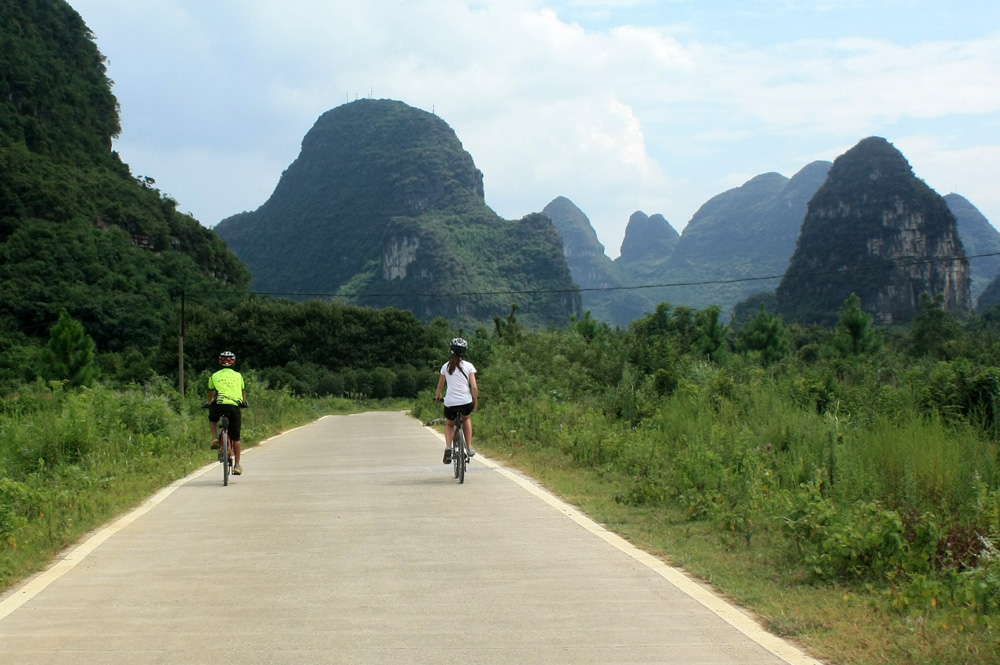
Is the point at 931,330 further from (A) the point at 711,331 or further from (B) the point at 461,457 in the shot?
(B) the point at 461,457

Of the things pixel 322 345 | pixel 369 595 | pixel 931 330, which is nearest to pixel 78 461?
pixel 369 595

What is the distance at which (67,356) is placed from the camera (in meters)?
54.2

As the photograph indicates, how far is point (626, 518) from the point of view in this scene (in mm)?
9430

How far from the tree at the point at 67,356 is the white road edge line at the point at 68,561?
1802 inches

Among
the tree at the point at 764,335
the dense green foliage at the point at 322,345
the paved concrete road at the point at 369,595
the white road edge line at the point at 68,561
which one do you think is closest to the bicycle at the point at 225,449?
the white road edge line at the point at 68,561

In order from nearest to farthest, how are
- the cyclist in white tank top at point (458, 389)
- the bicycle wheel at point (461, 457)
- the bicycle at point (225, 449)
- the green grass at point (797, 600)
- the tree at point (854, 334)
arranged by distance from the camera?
the green grass at point (797, 600), the bicycle wheel at point (461, 457), the cyclist in white tank top at point (458, 389), the bicycle at point (225, 449), the tree at point (854, 334)

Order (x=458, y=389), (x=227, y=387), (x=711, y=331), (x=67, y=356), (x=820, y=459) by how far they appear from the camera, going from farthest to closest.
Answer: (x=711, y=331) → (x=67, y=356) → (x=227, y=387) → (x=458, y=389) → (x=820, y=459)

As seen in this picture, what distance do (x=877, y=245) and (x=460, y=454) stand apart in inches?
5824

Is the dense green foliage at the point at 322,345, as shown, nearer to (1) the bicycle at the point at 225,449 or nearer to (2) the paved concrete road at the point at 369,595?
(1) the bicycle at the point at 225,449

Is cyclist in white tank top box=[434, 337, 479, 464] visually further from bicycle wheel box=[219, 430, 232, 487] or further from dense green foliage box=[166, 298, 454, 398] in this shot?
dense green foliage box=[166, 298, 454, 398]

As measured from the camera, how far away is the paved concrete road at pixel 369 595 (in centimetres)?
506

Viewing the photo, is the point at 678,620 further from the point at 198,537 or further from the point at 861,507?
the point at 198,537

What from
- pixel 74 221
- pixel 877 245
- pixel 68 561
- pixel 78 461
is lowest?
pixel 78 461

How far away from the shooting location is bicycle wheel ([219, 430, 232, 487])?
1330 centimetres
